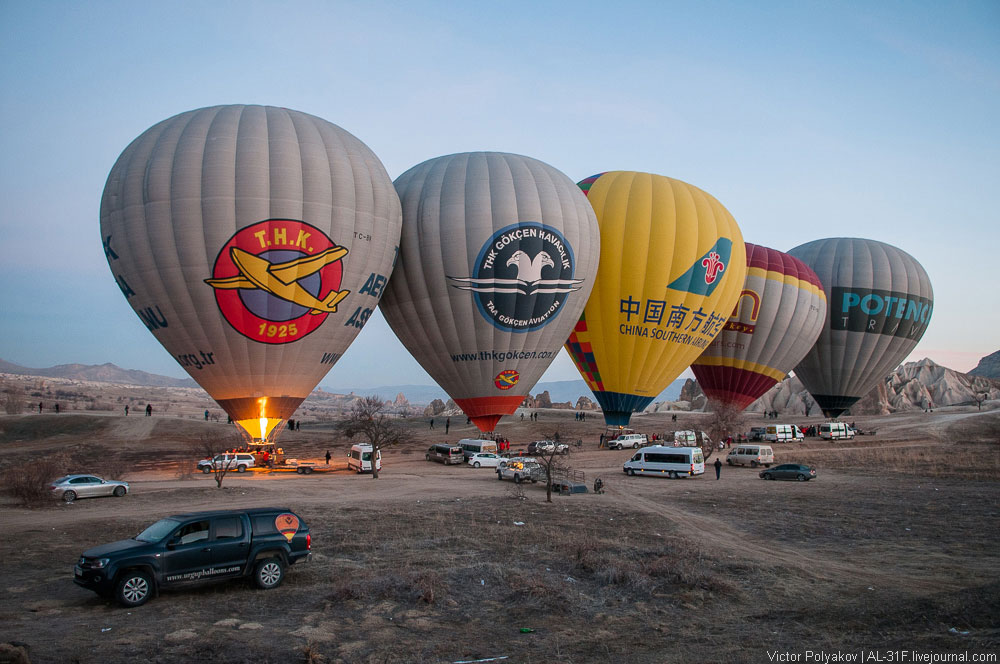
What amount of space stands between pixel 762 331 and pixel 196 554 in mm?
42498

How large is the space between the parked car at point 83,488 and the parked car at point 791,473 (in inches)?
1104

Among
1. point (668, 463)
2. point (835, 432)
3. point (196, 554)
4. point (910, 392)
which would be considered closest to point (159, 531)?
point (196, 554)

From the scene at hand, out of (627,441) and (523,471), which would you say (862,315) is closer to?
(627,441)

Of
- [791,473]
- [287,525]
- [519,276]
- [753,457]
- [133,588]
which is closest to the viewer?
[133,588]

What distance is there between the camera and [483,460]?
128 feet

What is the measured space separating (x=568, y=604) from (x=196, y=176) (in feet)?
79.6

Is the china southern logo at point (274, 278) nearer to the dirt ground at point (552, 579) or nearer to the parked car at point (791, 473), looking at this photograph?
the dirt ground at point (552, 579)

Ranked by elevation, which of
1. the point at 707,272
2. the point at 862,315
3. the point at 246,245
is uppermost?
the point at 707,272

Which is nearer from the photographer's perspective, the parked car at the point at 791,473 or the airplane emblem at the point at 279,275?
the airplane emblem at the point at 279,275

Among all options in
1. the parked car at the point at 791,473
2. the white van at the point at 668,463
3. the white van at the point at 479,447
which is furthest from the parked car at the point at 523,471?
the parked car at the point at 791,473

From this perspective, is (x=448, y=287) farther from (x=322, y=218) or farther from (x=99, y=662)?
(x=99, y=662)

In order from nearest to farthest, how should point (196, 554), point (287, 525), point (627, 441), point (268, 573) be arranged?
point (196, 554)
point (268, 573)
point (287, 525)
point (627, 441)

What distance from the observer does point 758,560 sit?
15.2 meters

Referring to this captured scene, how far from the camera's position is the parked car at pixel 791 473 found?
3225cm
